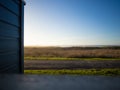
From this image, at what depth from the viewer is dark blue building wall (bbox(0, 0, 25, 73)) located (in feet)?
8.49

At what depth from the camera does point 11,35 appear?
3.02m

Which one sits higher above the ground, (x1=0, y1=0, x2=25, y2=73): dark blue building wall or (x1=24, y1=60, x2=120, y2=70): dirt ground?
(x1=0, y1=0, x2=25, y2=73): dark blue building wall

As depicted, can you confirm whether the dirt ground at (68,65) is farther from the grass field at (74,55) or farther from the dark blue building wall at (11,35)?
the dark blue building wall at (11,35)

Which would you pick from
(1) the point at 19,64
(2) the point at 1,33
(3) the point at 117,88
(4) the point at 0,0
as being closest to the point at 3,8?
(4) the point at 0,0

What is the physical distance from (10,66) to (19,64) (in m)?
0.67

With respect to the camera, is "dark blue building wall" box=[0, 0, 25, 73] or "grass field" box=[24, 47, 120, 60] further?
"grass field" box=[24, 47, 120, 60]

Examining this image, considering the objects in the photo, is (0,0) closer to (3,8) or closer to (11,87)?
(3,8)

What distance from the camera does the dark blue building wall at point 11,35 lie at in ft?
8.49

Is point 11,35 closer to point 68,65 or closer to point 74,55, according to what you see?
point 68,65

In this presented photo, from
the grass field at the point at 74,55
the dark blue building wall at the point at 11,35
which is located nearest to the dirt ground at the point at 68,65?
the grass field at the point at 74,55

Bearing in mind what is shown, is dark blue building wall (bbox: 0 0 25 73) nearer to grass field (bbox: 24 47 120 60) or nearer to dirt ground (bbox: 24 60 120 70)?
dirt ground (bbox: 24 60 120 70)

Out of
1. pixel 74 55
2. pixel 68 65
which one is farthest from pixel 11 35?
pixel 74 55

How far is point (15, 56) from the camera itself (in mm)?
3324

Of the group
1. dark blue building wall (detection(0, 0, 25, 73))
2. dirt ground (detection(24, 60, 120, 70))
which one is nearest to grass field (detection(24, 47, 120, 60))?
→ dirt ground (detection(24, 60, 120, 70))
